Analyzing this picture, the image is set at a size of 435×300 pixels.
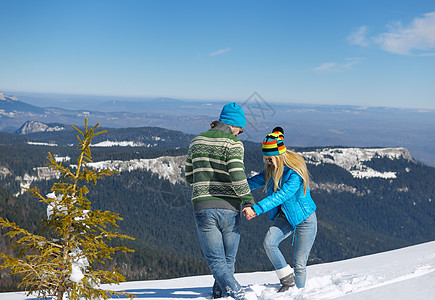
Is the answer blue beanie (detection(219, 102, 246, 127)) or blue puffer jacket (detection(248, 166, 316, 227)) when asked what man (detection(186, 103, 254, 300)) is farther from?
blue puffer jacket (detection(248, 166, 316, 227))

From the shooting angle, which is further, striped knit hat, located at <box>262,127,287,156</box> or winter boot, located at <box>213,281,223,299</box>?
winter boot, located at <box>213,281,223,299</box>

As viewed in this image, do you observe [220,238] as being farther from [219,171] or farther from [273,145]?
[273,145]

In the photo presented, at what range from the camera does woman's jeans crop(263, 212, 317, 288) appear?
7816 mm

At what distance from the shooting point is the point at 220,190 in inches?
270

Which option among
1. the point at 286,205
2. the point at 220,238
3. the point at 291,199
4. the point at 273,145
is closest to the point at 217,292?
the point at 220,238

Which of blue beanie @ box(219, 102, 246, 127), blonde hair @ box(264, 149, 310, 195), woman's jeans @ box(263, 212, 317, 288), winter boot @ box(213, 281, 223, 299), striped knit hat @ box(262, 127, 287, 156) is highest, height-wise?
blue beanie @ box(219, 102, 246, 127)

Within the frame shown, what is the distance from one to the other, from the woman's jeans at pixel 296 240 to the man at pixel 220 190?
3.53 feet

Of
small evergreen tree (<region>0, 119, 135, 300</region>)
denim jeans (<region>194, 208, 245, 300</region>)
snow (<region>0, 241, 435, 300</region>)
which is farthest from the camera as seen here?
denim jeans (<region>194, 208, 245, 300</region>)

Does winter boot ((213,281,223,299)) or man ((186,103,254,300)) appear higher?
man ((186,103,254,300))

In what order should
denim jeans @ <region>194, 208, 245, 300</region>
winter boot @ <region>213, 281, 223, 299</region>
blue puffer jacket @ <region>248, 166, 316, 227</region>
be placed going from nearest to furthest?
denim jeans @ <region>194, 208, 245, 300</region>
blue puffer jacket @ <region>248, 166, 316, 227</region>
winter boot @ <region>213, 281, 223, 299</region>

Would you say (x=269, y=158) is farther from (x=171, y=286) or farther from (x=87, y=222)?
(x=171, y=286)

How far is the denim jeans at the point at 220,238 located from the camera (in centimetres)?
688

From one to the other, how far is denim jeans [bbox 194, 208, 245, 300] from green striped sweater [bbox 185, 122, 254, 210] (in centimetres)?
16

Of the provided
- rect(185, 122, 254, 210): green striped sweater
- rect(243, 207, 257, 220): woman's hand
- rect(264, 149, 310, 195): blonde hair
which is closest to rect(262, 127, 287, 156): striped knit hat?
rect(264, 149, 310, 195): blonde hair
